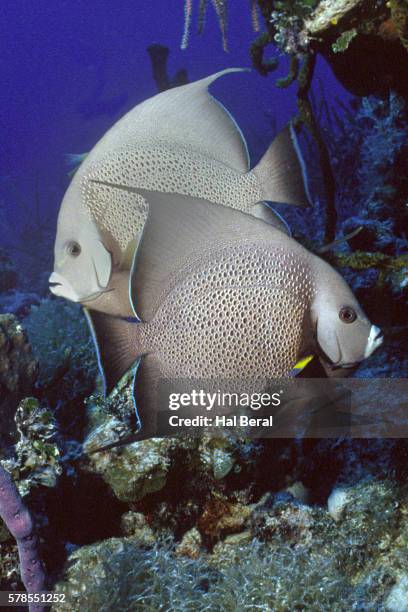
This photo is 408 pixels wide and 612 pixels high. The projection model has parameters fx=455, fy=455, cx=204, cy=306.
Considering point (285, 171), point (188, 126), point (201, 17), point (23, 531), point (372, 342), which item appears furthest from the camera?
point (201, 17)

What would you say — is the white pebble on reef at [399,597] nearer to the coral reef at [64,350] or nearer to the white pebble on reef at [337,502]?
the white pebble on reef at [337,502]

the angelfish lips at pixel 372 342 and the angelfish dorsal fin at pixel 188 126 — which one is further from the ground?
the angelfish dorsal fin at pixel 188 126

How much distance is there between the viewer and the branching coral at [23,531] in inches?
80.0

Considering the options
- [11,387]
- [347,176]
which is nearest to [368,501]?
[11,387]

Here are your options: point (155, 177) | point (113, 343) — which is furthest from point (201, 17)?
point (113, 343)

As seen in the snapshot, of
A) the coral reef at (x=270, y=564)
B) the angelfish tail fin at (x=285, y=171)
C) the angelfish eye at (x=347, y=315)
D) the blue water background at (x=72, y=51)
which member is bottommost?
the coral reef at (x=270, y=564)

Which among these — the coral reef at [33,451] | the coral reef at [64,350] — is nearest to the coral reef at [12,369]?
the coral reef at [33,451]

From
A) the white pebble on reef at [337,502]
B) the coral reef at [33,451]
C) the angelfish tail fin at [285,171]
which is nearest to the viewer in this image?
the angelfish tail fin at [285,171]

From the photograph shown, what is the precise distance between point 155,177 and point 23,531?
1721mm

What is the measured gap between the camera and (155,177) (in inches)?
63.9

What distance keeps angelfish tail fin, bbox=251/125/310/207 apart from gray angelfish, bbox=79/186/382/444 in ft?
0.67

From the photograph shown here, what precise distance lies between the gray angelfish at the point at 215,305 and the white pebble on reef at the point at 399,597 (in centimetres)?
176

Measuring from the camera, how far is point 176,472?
268 centimetres

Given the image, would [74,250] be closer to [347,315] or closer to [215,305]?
[215,305]
